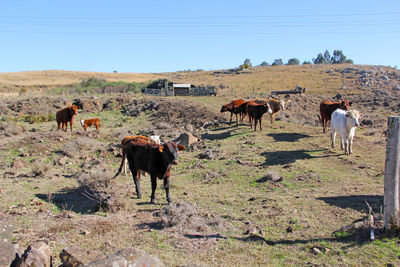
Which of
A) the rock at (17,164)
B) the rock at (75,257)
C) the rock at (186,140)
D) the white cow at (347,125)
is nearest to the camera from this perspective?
the rock at (75,257)

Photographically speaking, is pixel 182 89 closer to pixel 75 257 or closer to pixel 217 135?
pixel 217 135

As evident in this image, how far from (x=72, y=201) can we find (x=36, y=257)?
15.2 feet

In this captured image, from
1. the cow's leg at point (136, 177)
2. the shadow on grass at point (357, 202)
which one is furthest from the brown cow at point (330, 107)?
the cow's leg at point (136, 177)

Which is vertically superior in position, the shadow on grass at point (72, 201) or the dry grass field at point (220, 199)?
the dry grass field at point (220, 199)

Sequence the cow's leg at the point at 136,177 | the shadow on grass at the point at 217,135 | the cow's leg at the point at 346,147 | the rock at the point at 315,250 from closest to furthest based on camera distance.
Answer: the rock at the point at 315,250
the cow's leg at the point at 136,177
the cow's leg at the point at 346,147
the shadow on grass at the point at 217,135

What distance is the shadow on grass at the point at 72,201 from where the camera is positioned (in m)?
8.70

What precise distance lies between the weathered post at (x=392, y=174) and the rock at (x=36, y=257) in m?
6.00

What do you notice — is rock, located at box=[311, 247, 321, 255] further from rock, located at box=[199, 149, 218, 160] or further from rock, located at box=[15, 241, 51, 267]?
rock, located at box=[199, 149, 218, 160]

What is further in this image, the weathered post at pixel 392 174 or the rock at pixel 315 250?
the weathered post at pixel 392 174

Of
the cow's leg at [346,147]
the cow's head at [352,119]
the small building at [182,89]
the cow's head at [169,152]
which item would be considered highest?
the small building at [182,89]

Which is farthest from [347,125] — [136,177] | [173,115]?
[173,115]

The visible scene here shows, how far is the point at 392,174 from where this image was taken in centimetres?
641

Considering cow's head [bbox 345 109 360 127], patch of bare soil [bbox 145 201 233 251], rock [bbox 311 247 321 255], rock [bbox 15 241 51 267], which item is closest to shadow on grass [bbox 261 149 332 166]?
cow's head [bbox 345 109 360 127]

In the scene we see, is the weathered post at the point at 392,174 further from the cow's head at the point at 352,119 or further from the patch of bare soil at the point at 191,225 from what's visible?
the cow's head at the point at 352,119
